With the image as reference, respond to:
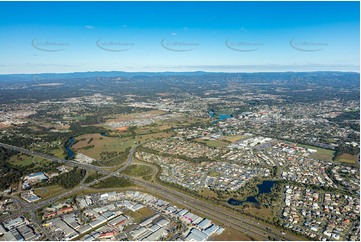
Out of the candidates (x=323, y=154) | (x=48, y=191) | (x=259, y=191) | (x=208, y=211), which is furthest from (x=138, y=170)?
(x=323, y=154)

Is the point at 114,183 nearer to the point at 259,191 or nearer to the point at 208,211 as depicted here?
the point at 208,211

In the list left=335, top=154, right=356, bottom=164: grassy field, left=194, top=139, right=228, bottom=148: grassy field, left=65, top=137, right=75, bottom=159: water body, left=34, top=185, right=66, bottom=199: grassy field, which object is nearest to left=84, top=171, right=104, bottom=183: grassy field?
left=34, top=185, right=66, bottom=199: grassy field

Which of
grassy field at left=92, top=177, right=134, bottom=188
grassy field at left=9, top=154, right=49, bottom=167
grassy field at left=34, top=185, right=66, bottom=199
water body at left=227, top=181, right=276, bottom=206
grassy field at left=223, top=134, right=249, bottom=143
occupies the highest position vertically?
grassy field at left=9, top=154, right=49, bottom=167

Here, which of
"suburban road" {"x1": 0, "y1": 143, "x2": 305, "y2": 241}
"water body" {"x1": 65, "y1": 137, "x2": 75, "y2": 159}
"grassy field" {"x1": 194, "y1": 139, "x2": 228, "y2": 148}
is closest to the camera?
"suburban road" {"x1": 0, "y1": 143, "x2": 305, "y2": 241}

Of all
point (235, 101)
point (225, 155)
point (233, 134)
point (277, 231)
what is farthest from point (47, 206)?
point (235, 101)

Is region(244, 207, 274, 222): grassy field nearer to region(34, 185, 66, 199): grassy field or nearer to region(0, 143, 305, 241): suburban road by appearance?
region(0, 143, 305, 241): suburban road

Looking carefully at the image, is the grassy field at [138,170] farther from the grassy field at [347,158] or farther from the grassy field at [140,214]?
the grassy field at [347,158]
